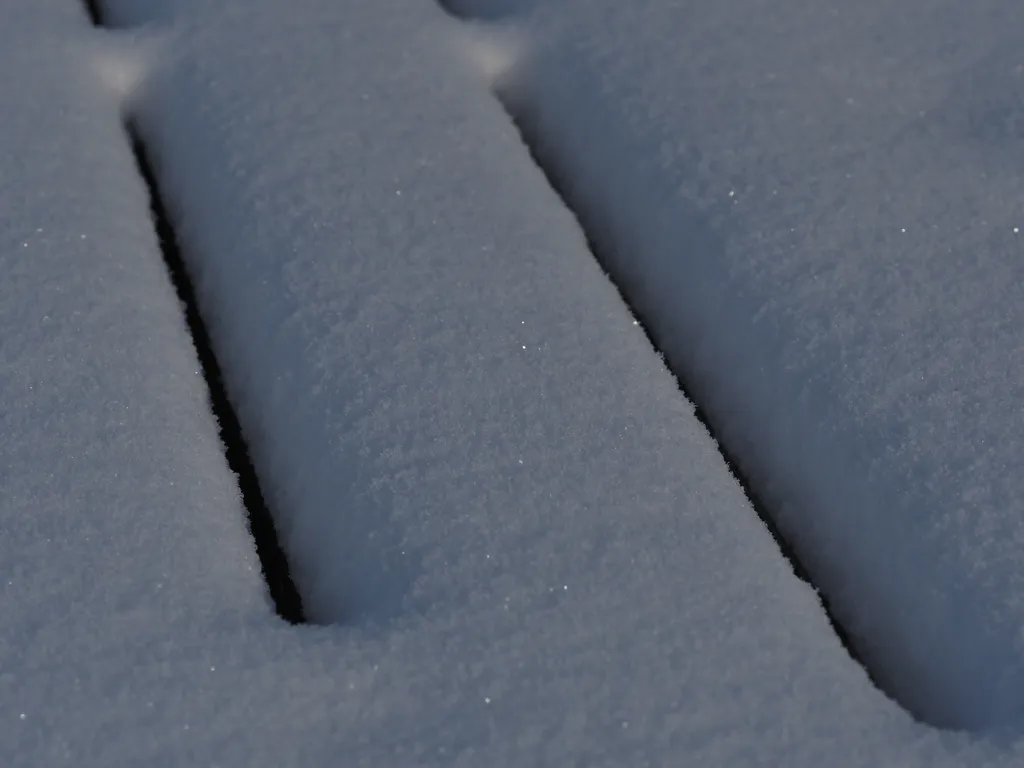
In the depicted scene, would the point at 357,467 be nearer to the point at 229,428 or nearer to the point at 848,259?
the point at 229,428

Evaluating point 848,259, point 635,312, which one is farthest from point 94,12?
point 848,259

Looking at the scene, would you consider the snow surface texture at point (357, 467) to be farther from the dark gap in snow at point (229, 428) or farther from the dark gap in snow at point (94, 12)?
the dark gap in snow at point (94, 12)

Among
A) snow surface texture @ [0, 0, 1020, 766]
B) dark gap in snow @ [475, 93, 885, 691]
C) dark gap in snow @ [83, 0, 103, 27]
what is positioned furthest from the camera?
dark gap in snow @ [83, 0, 103, 27]

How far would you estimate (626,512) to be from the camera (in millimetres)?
729

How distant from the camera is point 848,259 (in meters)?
0.87

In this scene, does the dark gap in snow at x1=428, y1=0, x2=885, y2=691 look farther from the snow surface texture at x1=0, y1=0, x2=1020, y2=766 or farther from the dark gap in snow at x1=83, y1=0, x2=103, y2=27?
the dark gap in snow at x1=83, y1=0, x2=103, y2=27

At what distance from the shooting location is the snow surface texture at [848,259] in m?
0.72

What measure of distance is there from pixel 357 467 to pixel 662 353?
281 mm

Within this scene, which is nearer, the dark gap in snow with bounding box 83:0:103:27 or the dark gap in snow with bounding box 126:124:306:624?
the dark gap in snow with bounding box 126:124:306:624

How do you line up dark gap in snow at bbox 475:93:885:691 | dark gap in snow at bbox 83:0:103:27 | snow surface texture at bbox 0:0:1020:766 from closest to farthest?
snow surface texture at bbox 0:0:1020:766 < dark gap in snow at bbox 475:93:885:691 < dark gap in snow at bbox 83:0:103:27

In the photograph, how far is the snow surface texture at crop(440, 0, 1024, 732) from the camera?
72cm

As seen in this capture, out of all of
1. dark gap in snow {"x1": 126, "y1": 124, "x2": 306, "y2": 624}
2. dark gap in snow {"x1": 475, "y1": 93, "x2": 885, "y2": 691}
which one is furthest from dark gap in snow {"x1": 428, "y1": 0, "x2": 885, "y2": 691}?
dark gap in snow {"x1": 126, "y1": 124, "x2": 306, "y2": 624}

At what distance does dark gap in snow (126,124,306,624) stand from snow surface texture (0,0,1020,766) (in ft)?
0.07

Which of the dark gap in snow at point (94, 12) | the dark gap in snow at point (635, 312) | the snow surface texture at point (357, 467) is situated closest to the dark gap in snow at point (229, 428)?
the snow surface texture at point (357, 467)
